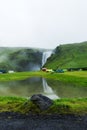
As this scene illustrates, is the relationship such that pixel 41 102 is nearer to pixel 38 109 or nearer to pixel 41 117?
pixel 38 109

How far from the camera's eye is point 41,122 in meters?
27.0

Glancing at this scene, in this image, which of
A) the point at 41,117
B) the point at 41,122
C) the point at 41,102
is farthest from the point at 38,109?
the point at 41,122

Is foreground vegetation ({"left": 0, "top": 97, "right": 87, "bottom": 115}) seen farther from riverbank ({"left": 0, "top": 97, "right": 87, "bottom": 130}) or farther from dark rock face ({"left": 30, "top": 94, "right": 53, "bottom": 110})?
dark rock face ({"left": 30, "top": 94, "right": 53, "bottom": 110})

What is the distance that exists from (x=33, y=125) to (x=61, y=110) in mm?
5576

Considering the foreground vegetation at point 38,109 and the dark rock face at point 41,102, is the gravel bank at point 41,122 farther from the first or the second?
the dark rock face at point 41,102

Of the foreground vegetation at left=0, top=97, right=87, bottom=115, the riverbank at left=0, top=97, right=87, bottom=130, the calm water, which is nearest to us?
the riverbank at left=0, top=97, right=87, bottom=130

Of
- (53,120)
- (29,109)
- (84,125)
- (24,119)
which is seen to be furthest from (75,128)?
(29,109)

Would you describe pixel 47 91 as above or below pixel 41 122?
above

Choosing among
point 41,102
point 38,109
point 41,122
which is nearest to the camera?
point 41,122

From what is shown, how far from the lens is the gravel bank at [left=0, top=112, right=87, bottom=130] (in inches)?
1003

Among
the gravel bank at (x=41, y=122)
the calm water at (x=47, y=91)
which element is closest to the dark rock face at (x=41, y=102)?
the gravel bank at (x=41, y=122)

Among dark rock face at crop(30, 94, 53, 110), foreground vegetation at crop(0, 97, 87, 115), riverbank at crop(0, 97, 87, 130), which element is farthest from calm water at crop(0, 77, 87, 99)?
dark rock face at crop(30, 94, 53, 110)

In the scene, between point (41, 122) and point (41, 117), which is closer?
point (41, 122)

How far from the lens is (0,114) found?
98.5 feet
